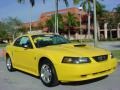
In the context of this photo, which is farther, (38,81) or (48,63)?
(38,81)

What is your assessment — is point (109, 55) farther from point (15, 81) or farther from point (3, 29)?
point (3, 29)

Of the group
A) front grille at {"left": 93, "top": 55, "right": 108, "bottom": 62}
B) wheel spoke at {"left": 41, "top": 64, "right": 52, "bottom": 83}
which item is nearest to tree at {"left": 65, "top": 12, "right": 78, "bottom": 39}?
wheel spoke at {"left": 41, "top": 64, "right": 52, "bottom": 83}

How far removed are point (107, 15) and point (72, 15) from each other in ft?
32.4

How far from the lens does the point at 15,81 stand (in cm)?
1003

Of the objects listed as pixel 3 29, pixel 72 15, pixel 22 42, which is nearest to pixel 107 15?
pixel 72 15

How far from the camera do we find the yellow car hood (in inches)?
332

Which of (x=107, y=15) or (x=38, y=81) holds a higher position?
(x=107, y=15)

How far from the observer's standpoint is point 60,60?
844 cm

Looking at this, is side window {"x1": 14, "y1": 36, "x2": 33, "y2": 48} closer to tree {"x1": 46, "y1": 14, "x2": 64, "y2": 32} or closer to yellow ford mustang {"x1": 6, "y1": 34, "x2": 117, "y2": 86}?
yellow ford mustang {"x1": 6, "y1": 34, "x2": 117, "y2": 86}

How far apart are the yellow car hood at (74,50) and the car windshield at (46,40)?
522 mm

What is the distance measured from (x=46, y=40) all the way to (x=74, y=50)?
1.71 metres

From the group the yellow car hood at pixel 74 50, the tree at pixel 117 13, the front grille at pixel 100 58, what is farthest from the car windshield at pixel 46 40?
the tree at pixel 117 13

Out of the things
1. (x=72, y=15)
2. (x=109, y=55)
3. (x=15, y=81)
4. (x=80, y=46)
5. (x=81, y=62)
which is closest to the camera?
(x=81, y=62)

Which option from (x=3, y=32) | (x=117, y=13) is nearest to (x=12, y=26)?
(x=3, y=32)
